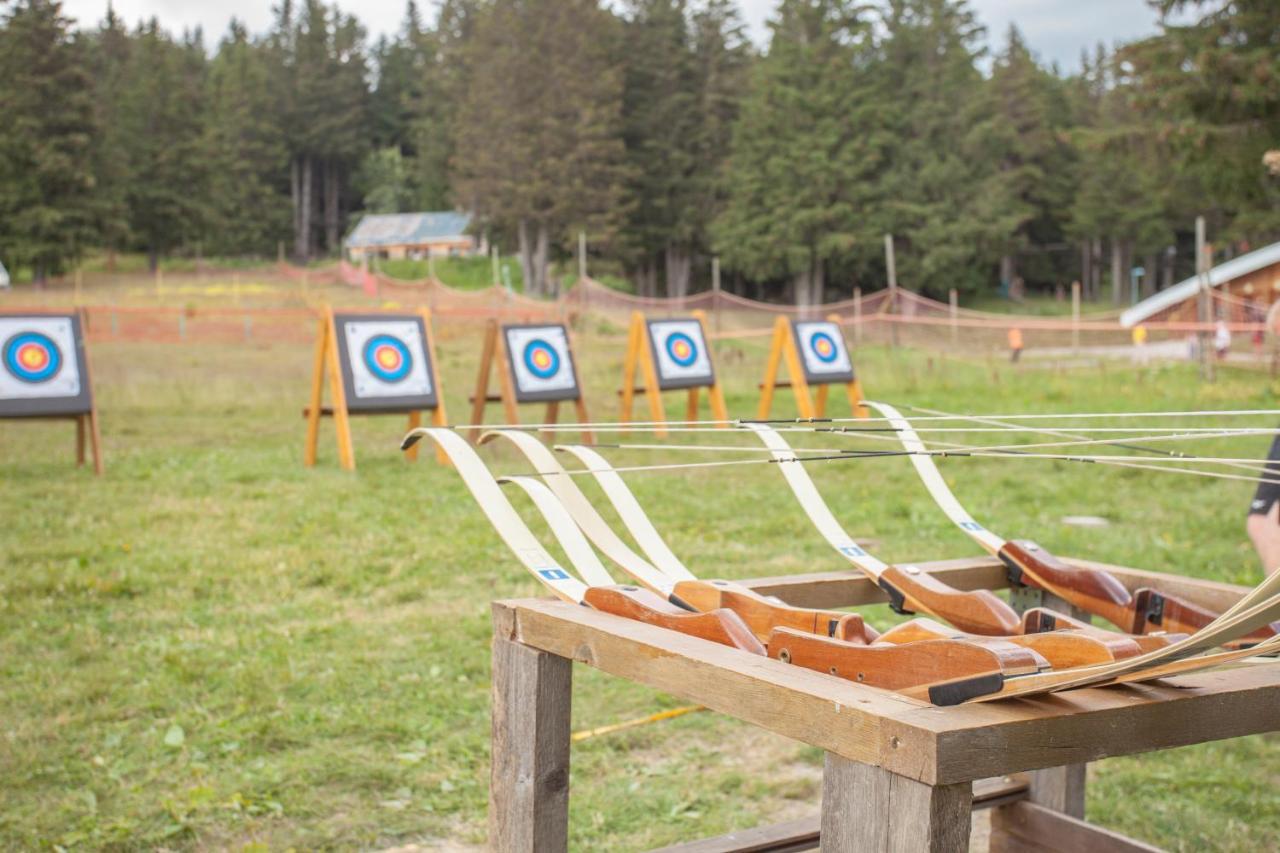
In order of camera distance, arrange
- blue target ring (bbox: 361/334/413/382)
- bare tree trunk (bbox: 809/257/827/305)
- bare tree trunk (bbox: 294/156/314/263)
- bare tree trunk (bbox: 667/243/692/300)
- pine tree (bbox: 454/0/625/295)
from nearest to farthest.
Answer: blue target ring (bbox: 361/334/413/382) < pine tree (bbox: 454/0/625/295) < bare tree trunk (bbox: 809/257/827/305) < bare tree trunk (bbox: 667/243/692/300) < bare tree trunk (bbox: 294/156/314/263)

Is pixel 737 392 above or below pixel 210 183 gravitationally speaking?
below

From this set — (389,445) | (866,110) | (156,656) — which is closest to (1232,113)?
(389,445)

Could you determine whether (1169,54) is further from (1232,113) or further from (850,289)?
(850,289)

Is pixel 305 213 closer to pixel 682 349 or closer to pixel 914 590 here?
pixel 682 349

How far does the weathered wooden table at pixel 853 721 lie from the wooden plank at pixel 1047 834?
1.46ft

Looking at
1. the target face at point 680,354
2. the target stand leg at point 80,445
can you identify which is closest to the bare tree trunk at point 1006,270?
the target face at point 680,354

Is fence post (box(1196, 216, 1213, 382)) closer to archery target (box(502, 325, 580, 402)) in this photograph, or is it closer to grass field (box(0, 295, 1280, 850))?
grass field (box(0, 295, 1280, 850))

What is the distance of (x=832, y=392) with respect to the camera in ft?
45.0

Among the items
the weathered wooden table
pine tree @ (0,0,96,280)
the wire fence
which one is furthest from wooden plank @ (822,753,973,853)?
pine tree @ (0,0,96,280)

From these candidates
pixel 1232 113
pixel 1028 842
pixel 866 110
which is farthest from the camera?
pixel 866 110

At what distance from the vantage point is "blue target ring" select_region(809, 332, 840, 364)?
408 inches

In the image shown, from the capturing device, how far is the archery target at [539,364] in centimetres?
878

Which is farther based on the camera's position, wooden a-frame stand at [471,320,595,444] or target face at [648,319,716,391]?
target face at [648,319,716,391]

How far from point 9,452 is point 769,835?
814 centimetres
